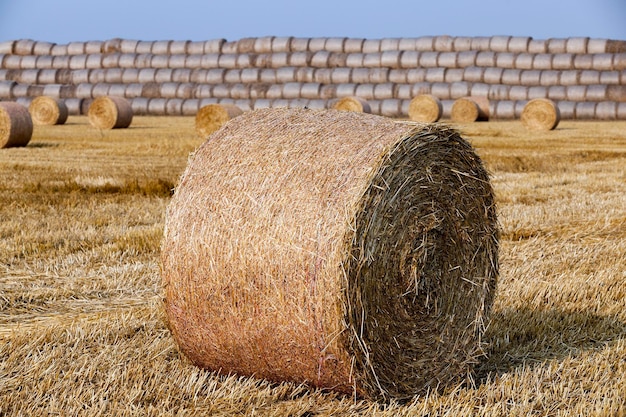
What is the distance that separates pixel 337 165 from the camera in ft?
12.6

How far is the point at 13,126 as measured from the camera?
48.0 feet

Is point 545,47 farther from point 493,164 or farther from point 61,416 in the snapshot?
point 61,416

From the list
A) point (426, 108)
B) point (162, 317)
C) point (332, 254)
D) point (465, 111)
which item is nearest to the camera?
point (332, 254)

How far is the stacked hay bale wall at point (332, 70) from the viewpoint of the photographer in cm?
2809

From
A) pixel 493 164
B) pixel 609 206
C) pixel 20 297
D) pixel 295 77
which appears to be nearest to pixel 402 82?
pixel 295 77

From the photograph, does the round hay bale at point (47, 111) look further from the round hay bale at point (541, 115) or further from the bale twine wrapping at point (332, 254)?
the bale twine wrapping at point (332, 254)

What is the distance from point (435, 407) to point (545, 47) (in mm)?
26639

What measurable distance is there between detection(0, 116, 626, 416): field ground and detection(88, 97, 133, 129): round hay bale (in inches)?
413

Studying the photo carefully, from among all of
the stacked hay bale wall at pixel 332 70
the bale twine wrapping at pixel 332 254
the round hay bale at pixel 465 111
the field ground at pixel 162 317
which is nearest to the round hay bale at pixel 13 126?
the field ground at pixel 162 317

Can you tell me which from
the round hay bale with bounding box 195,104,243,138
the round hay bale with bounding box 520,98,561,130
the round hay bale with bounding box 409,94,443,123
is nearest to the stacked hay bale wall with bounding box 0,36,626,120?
the round hay bale with bounding box 409,94,443,123

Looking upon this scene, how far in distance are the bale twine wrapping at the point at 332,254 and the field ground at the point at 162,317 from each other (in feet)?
0.49

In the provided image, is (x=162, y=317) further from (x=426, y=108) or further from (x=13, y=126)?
(x=426, y=108)

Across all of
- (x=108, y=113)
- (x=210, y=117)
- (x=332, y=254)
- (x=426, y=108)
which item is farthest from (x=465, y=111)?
(x=332, y=254)

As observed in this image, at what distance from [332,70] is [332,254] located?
27.5 metres
